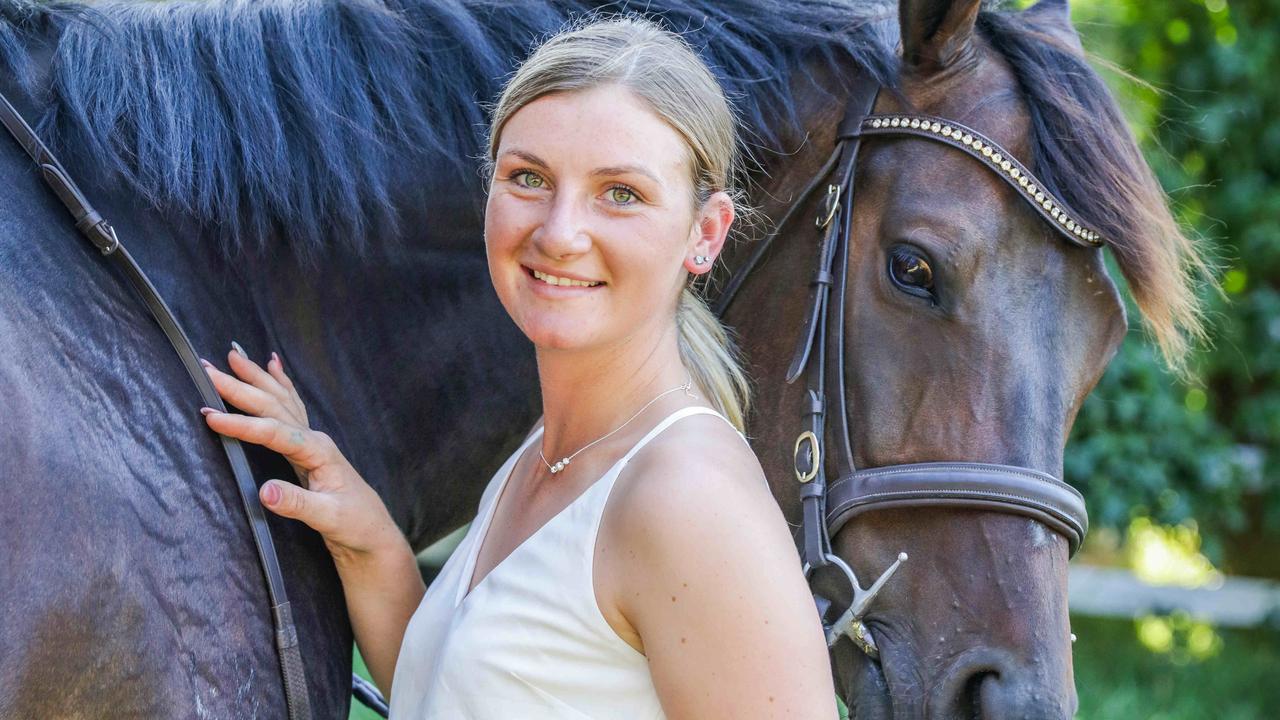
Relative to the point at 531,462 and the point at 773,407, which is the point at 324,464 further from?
the point at 773,407

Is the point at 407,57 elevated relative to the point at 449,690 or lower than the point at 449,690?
→ elevated

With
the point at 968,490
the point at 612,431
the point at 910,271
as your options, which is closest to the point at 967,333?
the point at 910,271

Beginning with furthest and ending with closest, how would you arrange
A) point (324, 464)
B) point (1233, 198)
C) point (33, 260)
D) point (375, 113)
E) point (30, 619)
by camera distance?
point (1233, 198) < point (375, 113) < point (324, 464) < point (33, 260) < point (30, 619)

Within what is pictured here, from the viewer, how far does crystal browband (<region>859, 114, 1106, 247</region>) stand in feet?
6.80

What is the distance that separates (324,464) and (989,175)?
4.23 feet

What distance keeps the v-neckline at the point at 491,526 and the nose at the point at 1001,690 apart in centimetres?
76

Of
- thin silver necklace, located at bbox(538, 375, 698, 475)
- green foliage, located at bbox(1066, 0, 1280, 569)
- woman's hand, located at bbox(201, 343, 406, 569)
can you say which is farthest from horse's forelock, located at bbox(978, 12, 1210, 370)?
green foliage, located at bbox(1066, 0, 1280, 569)

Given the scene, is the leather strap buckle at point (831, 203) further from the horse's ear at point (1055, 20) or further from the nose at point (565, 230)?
the nose at point (565, 230)

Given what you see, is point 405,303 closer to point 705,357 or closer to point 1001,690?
point 705,357

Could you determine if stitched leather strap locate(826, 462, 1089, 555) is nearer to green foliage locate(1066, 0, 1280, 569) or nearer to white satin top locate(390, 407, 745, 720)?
white satin top locate(390, 407, 745, 720)

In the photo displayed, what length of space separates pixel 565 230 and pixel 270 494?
0.64 meters

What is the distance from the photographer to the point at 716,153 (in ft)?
Result: 5.61

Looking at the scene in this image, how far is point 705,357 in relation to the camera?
6.15ft

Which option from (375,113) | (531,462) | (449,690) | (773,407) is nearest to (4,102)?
(375,113)
